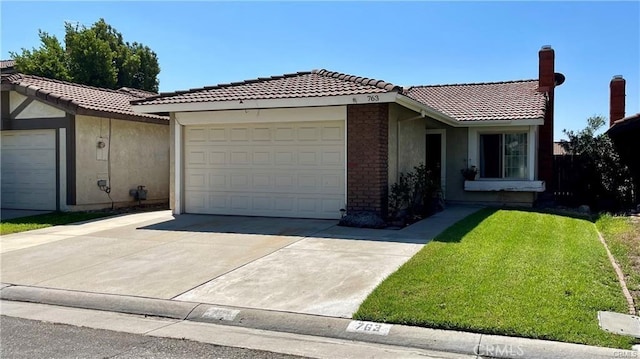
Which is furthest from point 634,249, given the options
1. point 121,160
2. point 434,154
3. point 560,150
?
point 560,150

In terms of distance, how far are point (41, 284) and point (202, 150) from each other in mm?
6845

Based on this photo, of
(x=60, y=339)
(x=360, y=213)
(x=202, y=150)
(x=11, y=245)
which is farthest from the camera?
(x=202, y=150)

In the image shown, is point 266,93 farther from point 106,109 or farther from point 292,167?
point 106,109

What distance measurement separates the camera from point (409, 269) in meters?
7.07

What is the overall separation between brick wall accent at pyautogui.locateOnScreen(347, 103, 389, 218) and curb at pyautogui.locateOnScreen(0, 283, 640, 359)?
6.15 meters

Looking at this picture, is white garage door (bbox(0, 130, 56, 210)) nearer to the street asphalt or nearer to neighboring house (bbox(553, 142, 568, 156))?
the street asphalt

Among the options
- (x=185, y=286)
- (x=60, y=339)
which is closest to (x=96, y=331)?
(x=60, y=339)

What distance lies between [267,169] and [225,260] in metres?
4.95

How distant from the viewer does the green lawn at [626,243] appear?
22.5ft

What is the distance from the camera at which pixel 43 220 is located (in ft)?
43.6

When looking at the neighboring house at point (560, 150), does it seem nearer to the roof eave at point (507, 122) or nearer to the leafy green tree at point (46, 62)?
the roof eave at point (507, 122)

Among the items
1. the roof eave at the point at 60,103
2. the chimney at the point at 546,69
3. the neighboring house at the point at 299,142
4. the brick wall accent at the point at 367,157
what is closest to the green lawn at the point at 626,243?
the neighboring house at the point at 299,142

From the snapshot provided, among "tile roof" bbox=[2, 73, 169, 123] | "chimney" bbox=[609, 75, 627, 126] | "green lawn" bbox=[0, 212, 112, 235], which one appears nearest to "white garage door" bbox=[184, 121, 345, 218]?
"green lawn" bbox=[0, 212, 112, 235]

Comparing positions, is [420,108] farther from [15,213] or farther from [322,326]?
[15,213]
